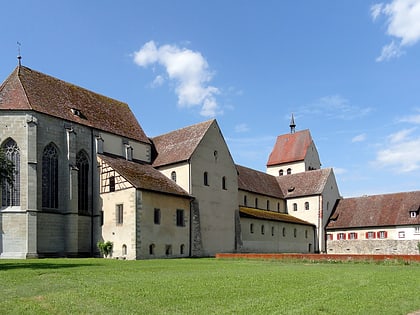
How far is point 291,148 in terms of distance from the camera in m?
80.2

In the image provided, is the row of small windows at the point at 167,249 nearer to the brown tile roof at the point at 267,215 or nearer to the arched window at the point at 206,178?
the arched window at the point at 206,178

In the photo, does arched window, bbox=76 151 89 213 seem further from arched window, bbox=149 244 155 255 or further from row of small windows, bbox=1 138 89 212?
arched window, bbox=149 244 155 255

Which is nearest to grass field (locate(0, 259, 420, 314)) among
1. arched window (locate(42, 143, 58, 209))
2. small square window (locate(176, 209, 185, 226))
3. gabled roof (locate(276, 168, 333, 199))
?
arched window (locate(42, 143, 58, 209))

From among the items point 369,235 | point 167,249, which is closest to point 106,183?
point 167,249

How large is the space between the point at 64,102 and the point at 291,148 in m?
45.8

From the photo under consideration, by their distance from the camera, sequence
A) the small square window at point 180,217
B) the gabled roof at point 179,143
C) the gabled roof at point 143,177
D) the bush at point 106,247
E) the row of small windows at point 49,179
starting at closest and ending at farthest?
1. the row of small windows at point 49,179
2. the bush at point 106,247
3. the gabled roof at point 143,177
4. the small square window at point 180,217
5. the gabled roof at point 179,143

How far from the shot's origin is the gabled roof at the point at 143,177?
41022 millimetres

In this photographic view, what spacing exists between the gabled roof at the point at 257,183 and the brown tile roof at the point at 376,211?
8948 mm

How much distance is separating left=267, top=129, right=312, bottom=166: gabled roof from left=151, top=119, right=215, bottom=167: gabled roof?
3145 centimetres

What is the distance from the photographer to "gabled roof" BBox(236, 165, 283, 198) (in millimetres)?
60888

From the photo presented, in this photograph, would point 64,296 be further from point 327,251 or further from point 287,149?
point 287,149

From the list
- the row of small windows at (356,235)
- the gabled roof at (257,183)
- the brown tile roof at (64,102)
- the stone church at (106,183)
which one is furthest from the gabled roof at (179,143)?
the row of small windows at (356,235)

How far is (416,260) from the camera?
32938 millimetres

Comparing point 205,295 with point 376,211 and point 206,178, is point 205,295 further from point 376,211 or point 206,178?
point 376,211
